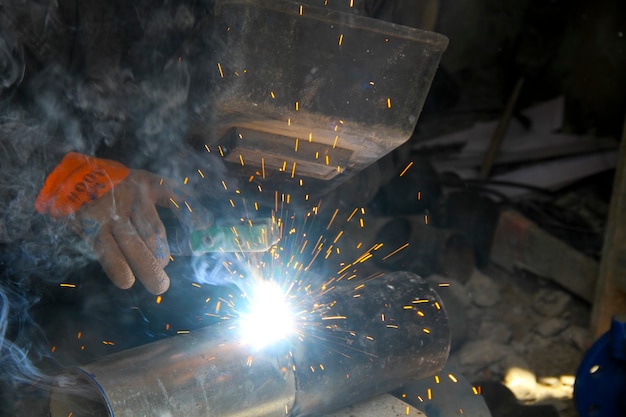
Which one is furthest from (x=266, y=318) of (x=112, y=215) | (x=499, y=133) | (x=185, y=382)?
(x=499, y=133)

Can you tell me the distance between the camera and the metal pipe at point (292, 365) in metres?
1.73

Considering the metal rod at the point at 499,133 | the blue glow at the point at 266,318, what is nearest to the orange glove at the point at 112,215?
the blue glow at the point at 266,318

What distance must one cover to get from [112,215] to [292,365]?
0.76 m

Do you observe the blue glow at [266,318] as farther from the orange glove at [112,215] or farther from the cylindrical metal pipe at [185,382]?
the orange glove at [112,215]

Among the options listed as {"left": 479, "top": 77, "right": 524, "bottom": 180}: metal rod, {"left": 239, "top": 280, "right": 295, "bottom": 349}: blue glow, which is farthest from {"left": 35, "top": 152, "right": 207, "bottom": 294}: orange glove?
{"left": 479, "top": 77, "right": 524, "bottom": 180}: metal rod

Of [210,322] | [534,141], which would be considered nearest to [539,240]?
[534,141]

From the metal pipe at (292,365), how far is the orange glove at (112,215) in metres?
0.33

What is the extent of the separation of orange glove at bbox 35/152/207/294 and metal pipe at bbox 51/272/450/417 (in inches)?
13.0

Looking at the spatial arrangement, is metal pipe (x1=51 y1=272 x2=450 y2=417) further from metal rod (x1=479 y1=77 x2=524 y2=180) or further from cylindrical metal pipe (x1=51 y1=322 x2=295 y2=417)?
metal rod (x1=479 y1=77 x2=524 y2=180)

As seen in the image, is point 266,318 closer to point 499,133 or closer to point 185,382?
point 185,382

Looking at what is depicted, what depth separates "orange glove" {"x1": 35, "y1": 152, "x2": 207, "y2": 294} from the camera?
2137 mm

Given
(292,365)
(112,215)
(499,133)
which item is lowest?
(499,133)

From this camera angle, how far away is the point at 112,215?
218 centimetres

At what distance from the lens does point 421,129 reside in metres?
5.30
